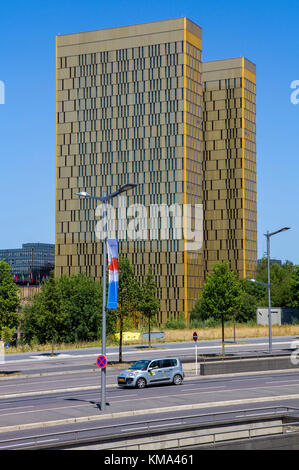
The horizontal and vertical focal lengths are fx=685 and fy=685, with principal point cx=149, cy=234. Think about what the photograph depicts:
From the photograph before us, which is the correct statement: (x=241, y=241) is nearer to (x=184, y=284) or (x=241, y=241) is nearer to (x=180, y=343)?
(x=184, y=284)

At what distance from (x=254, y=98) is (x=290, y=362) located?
11054cm

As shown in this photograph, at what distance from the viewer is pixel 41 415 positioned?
27922 mm

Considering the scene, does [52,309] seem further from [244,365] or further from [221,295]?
[244,365]

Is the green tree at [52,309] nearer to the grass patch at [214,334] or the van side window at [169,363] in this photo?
the grass patch at [214,334]

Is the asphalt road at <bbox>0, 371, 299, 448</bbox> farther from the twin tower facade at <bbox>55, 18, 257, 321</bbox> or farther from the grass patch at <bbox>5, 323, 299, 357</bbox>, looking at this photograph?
the twin tower facade at <bbox>55, 18, 257, 321</bbox>

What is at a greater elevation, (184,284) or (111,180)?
(111,180)

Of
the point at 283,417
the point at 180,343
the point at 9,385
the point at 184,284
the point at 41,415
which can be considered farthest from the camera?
the point at 184,284

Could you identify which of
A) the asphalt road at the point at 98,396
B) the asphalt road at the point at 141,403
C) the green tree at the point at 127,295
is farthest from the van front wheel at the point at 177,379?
the green tree at the point at 127,295
